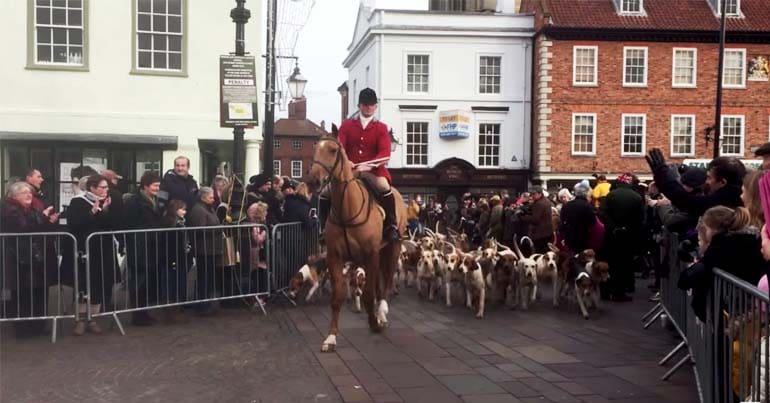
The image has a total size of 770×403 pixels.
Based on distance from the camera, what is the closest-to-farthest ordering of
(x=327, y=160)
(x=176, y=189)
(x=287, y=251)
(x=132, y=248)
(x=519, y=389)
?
(x=519, y=389), (x=327, y=160), (x=132, y=248), (x=176, y=189), (x=287, y=251)

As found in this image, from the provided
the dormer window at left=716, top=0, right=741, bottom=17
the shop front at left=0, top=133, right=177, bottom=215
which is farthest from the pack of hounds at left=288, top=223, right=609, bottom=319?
the dormer window at left=716, top=0, right=741, bottom=17

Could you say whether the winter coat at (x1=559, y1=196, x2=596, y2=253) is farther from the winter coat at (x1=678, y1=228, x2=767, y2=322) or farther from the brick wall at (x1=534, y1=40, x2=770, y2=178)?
the brick wall at (x1=534, y1=40, x2=770, y2=178)

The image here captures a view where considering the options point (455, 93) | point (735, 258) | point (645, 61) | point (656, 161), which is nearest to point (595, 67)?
point (645, 61)

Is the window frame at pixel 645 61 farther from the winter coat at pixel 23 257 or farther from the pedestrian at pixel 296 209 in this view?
the winter coat at pixel 23 257

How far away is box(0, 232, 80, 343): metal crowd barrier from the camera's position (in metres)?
8.35

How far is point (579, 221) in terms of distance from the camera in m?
11.6

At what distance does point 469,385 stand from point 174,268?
15.8 feet

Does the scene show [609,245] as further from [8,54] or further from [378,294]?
[8,54]

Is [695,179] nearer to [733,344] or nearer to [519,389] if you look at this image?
[519,389]

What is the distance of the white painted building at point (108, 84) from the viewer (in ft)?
55.1

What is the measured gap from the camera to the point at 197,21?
1769cm

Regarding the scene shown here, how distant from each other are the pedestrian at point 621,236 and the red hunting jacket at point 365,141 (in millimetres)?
4815

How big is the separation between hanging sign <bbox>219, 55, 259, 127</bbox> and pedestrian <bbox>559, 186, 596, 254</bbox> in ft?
18.1

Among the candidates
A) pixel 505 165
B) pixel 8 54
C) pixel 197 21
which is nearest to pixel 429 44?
pixel 505 165
